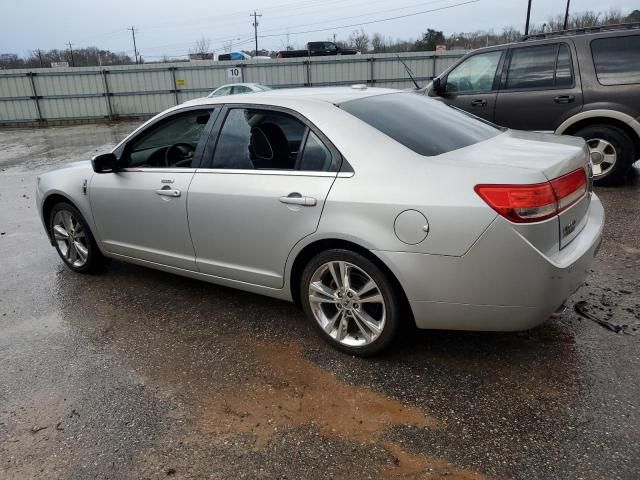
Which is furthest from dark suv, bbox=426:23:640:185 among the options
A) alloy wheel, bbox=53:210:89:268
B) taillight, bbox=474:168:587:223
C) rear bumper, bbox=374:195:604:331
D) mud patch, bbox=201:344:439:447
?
alloy wheel, bbox=53:210:89:268

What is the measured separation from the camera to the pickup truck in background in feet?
102

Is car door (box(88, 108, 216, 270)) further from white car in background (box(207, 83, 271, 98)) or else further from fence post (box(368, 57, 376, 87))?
fence post (box(368, 57, 376, 87))

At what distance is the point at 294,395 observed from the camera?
9.33 ft

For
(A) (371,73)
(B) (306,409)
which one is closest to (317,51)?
(A) (371,73)

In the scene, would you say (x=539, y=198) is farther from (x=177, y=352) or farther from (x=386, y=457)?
(x=177, y=352)

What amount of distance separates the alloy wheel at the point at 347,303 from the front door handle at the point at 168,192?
1.26 metres

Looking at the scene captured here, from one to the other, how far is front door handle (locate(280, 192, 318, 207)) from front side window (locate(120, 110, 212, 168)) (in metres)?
1.15

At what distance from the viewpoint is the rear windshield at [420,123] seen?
9.98 feet

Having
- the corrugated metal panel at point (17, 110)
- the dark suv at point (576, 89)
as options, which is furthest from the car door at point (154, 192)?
the corrugated metal panel at point (17, 110)

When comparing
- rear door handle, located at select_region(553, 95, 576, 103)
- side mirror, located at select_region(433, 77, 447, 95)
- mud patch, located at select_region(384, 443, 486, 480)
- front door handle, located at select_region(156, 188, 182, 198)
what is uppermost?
side mirror, located at select_region(433, 77, 447, 95)

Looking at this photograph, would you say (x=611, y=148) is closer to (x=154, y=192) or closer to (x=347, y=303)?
(x=347, y=303)

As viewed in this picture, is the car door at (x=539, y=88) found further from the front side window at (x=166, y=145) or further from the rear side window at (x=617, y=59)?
the front side window at (x=166, y=145)

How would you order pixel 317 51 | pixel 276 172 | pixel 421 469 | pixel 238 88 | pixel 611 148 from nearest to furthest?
pixel 421 469 → pixel 276 172 → pixel 611 148 → pixel 238 88 → pixel 317 51

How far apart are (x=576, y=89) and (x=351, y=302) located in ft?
17.1
